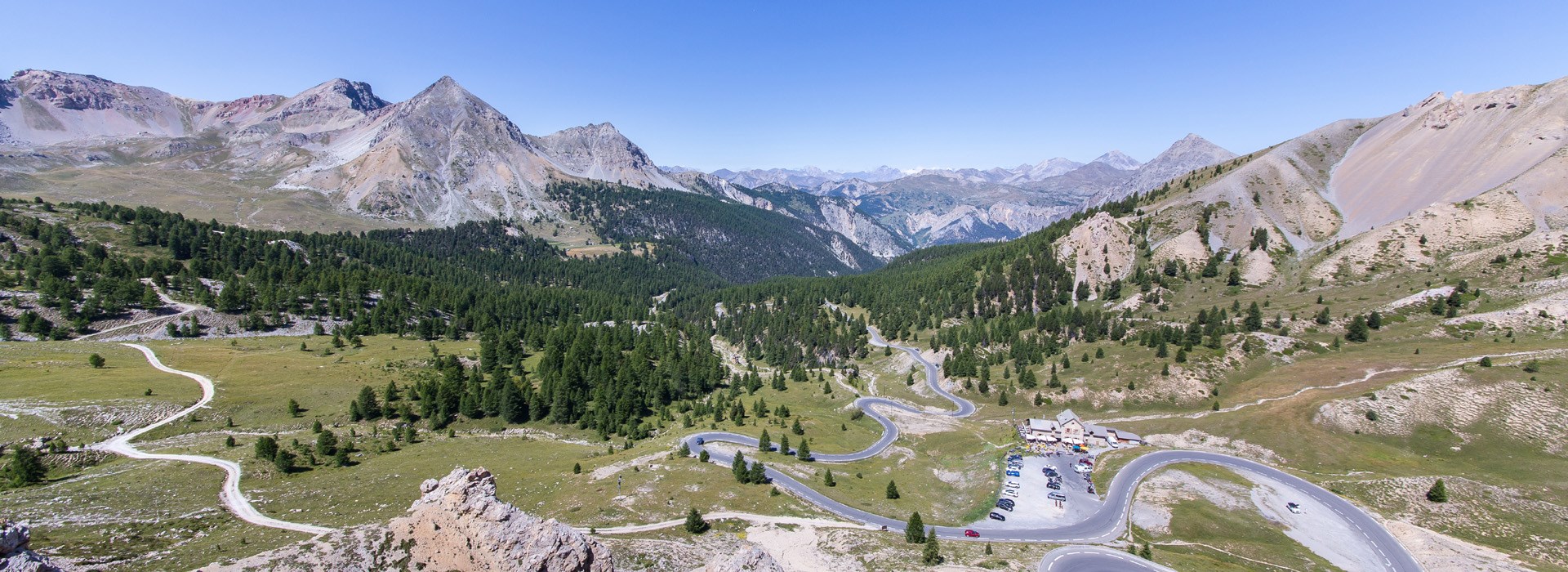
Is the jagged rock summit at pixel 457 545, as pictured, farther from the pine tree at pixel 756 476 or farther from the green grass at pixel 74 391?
the green grass at pixel 74 391

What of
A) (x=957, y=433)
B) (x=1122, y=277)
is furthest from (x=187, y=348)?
(x=1122, y=277)

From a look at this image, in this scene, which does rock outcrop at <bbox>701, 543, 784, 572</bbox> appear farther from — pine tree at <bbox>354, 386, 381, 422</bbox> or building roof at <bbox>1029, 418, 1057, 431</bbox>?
pine tree at <bbox>354, 386, 381, 422</bbox>

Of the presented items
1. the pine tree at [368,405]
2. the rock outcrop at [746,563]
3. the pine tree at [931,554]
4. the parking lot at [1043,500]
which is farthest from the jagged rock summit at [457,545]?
the pine tree at [368,405]

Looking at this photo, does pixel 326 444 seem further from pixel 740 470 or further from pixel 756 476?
pixel 756 476

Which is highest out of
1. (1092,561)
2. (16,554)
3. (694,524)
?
(16,554)

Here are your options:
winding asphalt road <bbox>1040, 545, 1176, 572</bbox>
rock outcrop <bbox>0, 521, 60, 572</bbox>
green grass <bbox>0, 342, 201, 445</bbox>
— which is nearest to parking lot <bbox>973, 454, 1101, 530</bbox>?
winding asphalt road <bbox>1040, 545, 1176, 572</bbox>

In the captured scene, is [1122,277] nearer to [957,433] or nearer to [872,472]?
[957,433]

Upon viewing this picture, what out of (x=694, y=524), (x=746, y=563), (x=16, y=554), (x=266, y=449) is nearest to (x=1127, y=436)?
(x=694, y=524)
